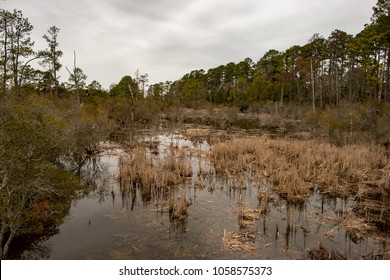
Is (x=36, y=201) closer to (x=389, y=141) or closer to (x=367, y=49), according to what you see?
(x=389, y=141)

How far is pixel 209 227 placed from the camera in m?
6.11

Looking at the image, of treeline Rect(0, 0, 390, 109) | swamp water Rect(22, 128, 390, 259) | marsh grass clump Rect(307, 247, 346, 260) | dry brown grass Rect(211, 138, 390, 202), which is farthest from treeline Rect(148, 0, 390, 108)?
marsh grass clump Rect(307, 247, 346, 260)

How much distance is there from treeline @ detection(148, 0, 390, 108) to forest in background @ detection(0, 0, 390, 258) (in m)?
0.12

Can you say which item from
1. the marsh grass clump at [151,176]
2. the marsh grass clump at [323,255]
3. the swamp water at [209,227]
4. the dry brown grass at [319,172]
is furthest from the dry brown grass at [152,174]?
the marsh grass clump at [323,255]

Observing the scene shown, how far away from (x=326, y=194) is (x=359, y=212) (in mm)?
1299

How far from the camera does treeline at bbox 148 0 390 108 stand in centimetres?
1639

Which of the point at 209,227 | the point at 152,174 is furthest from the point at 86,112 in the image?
the point at 209,227

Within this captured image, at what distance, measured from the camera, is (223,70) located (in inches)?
2437

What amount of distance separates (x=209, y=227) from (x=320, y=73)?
126ft

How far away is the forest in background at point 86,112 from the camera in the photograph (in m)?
4.83

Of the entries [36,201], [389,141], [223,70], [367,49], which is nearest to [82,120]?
[36,201]

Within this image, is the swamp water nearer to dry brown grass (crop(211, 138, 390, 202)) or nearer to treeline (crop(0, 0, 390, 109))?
dry brown grass (crop(211, 138, 390, 202))

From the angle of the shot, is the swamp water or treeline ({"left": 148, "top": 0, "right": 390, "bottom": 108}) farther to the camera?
treeline ({"left": 148, "top": 0, "right": 390, "bottom": 108})

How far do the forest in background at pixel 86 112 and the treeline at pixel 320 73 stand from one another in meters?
0.12
